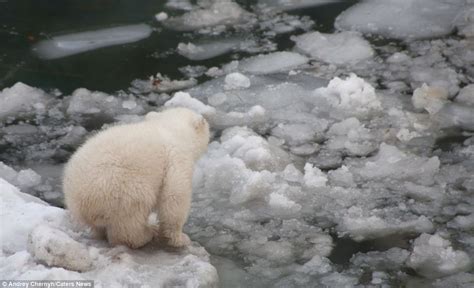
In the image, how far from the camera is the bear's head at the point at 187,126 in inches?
167

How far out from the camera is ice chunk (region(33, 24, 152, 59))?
24.4 feet

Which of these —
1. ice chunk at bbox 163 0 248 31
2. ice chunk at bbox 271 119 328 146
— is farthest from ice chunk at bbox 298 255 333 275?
ice chunk at bbox 163 0 248 31

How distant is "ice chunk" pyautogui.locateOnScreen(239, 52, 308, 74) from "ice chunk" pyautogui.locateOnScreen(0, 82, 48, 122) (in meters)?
1.96

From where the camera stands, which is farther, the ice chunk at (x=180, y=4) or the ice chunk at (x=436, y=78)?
the ice chunk at (x=180, y=4)

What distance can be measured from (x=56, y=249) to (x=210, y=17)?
5165 millimetres

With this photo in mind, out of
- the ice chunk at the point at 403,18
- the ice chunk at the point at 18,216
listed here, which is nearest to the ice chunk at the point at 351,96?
the ice chunk at the point at 403,18

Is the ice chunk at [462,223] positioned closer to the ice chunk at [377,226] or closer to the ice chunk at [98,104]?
the ice chunk at [377,226]

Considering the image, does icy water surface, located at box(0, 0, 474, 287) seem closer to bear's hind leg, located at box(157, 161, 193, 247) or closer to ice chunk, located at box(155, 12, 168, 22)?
ice chunk, located at box(155, 12, 168, 22)

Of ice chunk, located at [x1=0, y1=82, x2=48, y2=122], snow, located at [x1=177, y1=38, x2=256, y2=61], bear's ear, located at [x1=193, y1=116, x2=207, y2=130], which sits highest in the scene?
bear's ear, located at [x1=193, y1=116, x2=207, y2=130]

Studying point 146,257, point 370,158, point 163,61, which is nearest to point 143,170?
point 146,257

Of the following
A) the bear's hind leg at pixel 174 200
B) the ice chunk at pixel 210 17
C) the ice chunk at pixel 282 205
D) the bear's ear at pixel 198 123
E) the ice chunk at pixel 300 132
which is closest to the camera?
the bear's hind leg at pixel 174 200

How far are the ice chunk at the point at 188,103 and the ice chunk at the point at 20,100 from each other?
3.92 feet

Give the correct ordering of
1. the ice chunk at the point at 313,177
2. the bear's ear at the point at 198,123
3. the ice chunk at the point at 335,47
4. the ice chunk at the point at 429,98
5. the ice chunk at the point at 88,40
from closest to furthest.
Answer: the bear's ear at the point at 198,123 → the ice chunk at the point at 313,177 → the ice chunk at the point at 429,98 → the ice chunk at the point at 335,47 → the ice chunk at the point at 88,40

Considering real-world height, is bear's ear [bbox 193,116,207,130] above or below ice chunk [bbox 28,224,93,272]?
above
